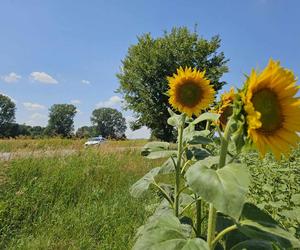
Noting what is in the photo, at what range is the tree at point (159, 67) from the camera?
29406mm

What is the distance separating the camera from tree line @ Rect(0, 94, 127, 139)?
76375mm

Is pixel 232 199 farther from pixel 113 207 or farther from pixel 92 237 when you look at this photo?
pixel 113 207

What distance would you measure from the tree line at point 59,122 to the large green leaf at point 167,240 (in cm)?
5892

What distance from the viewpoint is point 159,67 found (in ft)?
97.2

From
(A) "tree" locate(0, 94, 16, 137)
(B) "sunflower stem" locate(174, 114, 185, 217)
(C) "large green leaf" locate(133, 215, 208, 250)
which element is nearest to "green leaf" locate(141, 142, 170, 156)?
(B) "sunflower stem" locate(174, 114, 185, 217)

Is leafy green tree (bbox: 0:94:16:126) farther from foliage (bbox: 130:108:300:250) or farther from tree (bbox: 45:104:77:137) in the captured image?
foliage (bbox: 130:108:300:250)

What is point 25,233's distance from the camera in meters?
4.20

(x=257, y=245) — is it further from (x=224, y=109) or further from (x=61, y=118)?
(x=61, y=118)

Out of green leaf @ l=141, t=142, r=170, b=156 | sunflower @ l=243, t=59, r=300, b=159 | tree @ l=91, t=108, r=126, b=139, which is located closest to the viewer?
sunflower @ l=243, t=59, r=300, b=159

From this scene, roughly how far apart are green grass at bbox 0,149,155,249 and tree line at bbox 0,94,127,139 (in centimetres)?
5361

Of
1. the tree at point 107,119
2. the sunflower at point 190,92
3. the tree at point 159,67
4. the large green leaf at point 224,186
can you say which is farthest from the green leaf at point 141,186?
the tree at point 107,119

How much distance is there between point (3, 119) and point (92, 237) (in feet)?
259

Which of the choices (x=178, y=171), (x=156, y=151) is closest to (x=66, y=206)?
(x=156, y=151)

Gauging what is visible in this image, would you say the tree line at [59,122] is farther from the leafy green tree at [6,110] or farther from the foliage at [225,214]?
the foliage at [225,214]
